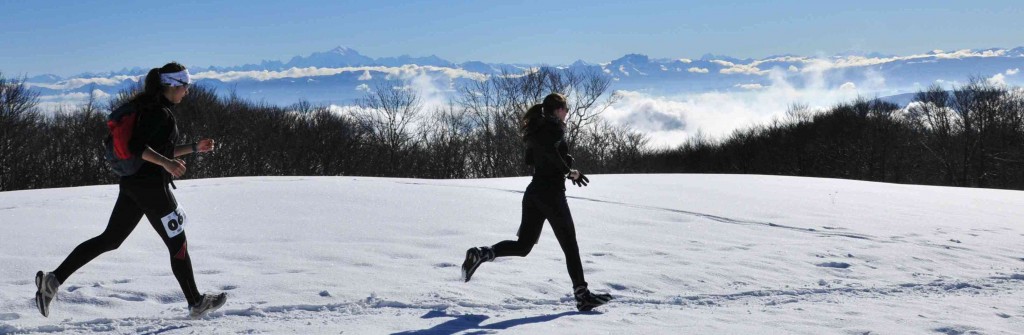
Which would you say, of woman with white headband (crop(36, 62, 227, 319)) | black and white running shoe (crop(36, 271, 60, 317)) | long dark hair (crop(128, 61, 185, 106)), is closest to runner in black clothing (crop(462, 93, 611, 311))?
→ woman with white headband (crop(36, 62, 227, 319))

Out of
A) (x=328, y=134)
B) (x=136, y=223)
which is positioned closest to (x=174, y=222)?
(x=136, y=223)

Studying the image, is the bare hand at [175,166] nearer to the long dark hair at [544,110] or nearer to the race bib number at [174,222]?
the race bib number at [174,222]

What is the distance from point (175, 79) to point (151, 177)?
1.98ft

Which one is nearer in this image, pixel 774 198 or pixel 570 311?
pixel 570 311

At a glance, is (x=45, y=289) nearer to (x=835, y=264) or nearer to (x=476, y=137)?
(x=835, y=264)

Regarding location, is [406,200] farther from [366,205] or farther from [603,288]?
[603,288]

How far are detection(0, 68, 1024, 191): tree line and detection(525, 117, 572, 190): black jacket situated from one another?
154 feet

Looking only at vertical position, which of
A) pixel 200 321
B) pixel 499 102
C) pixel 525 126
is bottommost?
pixel 200 321

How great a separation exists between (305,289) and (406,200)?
18.2 feet

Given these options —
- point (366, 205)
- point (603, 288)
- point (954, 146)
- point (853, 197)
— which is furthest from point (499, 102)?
point (603, 288)

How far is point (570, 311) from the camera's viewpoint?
5746mm

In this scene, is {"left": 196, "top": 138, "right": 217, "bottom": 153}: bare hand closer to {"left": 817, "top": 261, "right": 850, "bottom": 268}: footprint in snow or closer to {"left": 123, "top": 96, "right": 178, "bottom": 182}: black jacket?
{"left": 123, "top": 96, "right": 178, "bottom": 182}: black jacket

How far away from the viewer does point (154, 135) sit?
4.70 metres

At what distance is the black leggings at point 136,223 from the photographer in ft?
15.7
